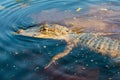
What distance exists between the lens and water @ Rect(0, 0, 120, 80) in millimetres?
6688

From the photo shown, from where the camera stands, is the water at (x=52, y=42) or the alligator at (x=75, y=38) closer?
the water at (x=52, y=42)

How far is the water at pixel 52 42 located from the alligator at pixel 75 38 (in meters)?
0.17

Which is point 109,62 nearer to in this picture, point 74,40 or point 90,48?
point 90,48

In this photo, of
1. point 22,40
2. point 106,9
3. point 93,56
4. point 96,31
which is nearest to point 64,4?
point 106,9

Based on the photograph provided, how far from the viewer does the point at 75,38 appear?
8375 mm

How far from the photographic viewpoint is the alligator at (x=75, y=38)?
726cm

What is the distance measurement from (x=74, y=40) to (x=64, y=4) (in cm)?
326

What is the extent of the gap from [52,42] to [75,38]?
2.35 feet

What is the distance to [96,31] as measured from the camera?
894 centimetres

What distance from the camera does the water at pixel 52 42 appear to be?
6688 mm

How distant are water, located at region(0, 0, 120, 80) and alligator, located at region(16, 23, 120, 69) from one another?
6.5 inches

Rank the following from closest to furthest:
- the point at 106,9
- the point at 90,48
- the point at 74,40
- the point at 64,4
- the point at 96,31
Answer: the point at 90,48, the point at 74,40, the point at 96,31, the point at 106,9, the point at 64,4

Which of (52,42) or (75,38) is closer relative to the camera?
(52,42)

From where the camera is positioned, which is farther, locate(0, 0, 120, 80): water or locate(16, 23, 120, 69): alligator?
locate(16, 23, 120, 69): alligator
